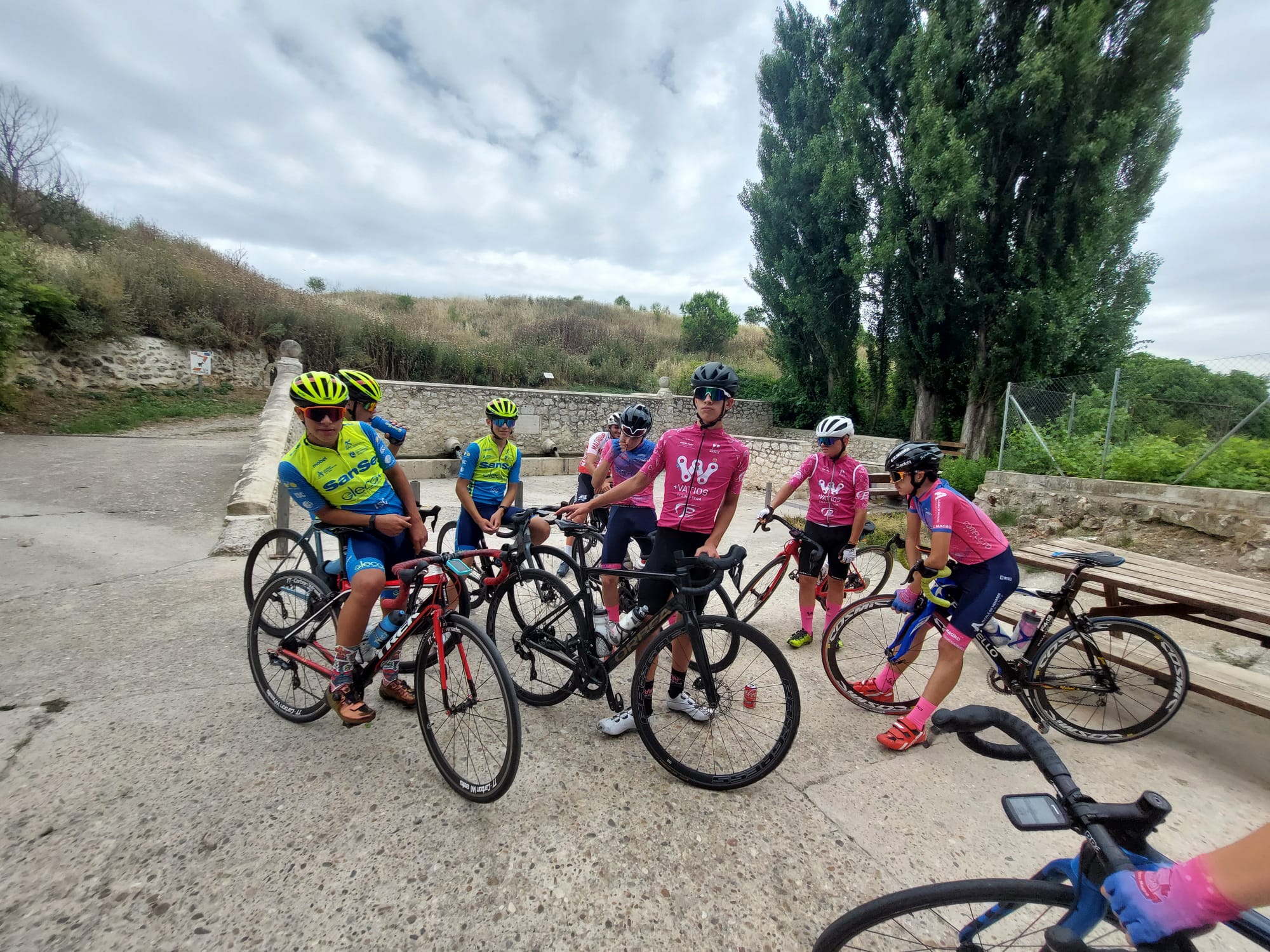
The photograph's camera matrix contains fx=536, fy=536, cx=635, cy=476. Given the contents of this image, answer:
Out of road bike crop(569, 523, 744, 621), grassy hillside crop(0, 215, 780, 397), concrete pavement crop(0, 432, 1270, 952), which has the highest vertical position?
grassy hillside crop(0, 215, 780, 397)

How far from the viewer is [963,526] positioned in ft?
10.0

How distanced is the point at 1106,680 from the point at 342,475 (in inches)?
175

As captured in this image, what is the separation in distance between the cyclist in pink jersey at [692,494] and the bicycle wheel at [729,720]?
0.10 meters

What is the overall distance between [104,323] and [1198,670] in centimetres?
1939

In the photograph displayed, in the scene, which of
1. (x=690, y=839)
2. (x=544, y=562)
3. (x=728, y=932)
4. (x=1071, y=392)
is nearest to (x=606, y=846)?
(x=690, y=839)

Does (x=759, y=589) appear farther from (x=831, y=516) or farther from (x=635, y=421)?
(x=635, y=421)

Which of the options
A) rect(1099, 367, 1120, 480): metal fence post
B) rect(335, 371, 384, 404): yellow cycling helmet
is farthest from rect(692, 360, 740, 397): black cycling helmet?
rect(1099, 367, 1120, 480): metal fence post

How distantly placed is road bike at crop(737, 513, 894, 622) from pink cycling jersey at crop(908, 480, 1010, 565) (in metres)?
1.09

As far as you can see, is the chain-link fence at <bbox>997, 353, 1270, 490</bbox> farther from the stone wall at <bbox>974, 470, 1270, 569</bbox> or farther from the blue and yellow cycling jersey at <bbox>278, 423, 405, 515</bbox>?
the blue and yellow cycling jersey at <bbox>278, 423, 405, 515</bbox>

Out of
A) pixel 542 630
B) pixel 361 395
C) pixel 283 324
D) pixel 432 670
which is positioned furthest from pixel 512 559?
pixel 283 324

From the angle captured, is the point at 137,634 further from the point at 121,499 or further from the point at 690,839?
the point at 121,499

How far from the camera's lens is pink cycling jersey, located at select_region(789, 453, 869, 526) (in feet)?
13.3

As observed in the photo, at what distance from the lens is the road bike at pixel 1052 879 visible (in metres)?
0.95

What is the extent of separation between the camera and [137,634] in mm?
3705
